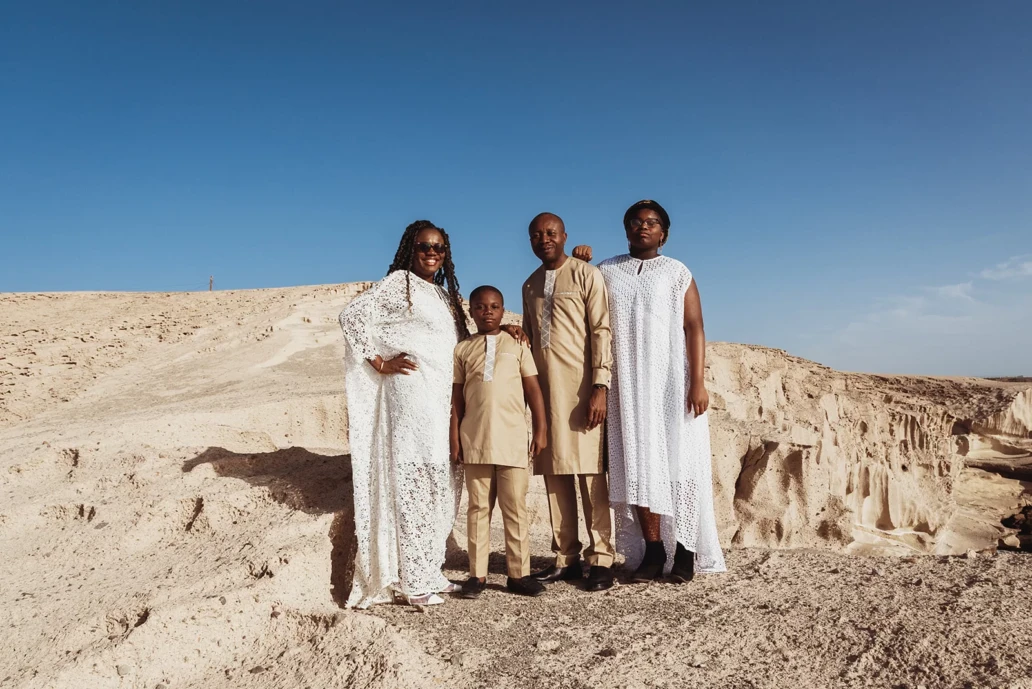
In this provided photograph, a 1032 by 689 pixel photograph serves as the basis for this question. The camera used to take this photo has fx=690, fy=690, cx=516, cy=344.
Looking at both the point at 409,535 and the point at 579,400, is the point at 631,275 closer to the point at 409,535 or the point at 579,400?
the point at 579,400

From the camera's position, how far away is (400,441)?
11.1ft

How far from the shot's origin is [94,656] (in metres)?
2.68

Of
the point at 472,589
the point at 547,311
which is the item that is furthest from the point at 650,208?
the point at 472,589

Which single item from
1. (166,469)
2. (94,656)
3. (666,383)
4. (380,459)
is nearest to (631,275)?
(666,383)

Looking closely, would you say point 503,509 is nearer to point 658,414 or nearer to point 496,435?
point 496,435

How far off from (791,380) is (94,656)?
16.9 metres

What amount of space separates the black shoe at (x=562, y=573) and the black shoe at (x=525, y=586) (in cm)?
15

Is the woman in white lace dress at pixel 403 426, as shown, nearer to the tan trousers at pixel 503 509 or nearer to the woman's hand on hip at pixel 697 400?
the tan trousers at pixel 503 509

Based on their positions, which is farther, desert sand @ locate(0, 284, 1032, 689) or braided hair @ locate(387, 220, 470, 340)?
braided hair @ locate(387, 220, 470, 340)

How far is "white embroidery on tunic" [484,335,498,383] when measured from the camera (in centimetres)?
340

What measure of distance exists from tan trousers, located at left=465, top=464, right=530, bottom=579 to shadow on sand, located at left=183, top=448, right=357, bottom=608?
695mm

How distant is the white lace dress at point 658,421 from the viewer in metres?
3.56

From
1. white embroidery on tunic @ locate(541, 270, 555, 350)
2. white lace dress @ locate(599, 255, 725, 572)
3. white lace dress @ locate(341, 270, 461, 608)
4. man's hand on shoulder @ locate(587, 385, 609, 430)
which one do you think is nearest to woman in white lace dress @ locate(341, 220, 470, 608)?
white lace dress @ locate(341, 270, 461, 608)

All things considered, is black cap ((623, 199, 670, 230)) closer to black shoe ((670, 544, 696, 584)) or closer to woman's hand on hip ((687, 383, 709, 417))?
woman's hand on hip ((687, 383, 709, 417))
